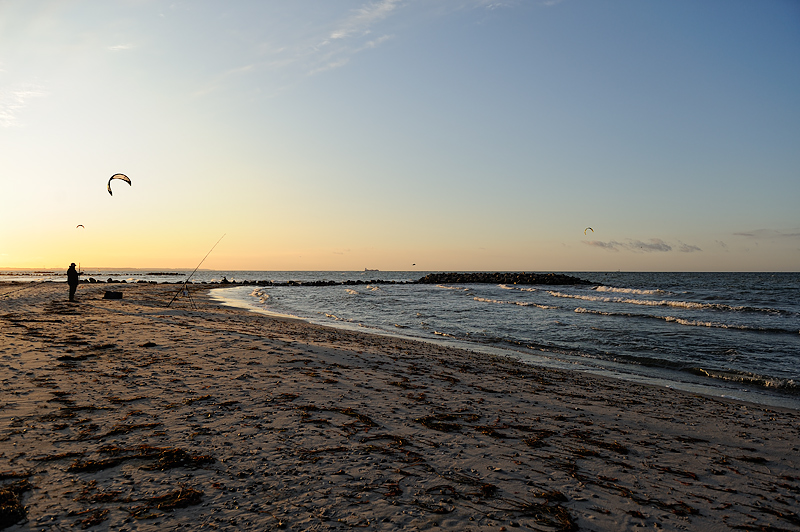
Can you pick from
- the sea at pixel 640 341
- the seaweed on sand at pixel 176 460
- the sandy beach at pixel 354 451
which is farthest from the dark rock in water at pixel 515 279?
the seaweed on sand at pixel 176 460

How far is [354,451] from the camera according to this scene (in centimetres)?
470

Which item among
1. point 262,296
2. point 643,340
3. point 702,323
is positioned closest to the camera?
point 643,340

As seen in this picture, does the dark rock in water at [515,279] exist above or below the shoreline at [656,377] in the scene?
above

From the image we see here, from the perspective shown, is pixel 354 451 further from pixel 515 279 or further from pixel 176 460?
pixel 515 279

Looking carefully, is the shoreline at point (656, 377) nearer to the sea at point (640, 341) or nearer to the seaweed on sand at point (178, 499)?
the sea at point (640, 341)

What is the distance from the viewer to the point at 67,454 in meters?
4.16

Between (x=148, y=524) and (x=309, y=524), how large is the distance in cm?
119

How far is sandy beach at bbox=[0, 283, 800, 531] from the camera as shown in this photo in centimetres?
353

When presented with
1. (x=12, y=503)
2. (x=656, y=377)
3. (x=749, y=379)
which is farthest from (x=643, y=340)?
(x=12, y=503)

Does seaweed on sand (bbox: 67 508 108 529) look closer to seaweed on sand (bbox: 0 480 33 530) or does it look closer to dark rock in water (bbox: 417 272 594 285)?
seaweed on sand (bbox: 0 480 33 530)

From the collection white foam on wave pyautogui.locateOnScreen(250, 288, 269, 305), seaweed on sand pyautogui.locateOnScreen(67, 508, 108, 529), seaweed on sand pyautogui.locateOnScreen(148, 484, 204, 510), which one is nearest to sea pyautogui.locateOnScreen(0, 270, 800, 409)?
white foam on wave pyautogui.locateOnScreen(250, 288, 269, 305)

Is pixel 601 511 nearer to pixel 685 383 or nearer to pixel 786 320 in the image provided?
pixel 685 383

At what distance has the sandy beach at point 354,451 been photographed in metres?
3.53

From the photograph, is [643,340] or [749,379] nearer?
[749,379]
